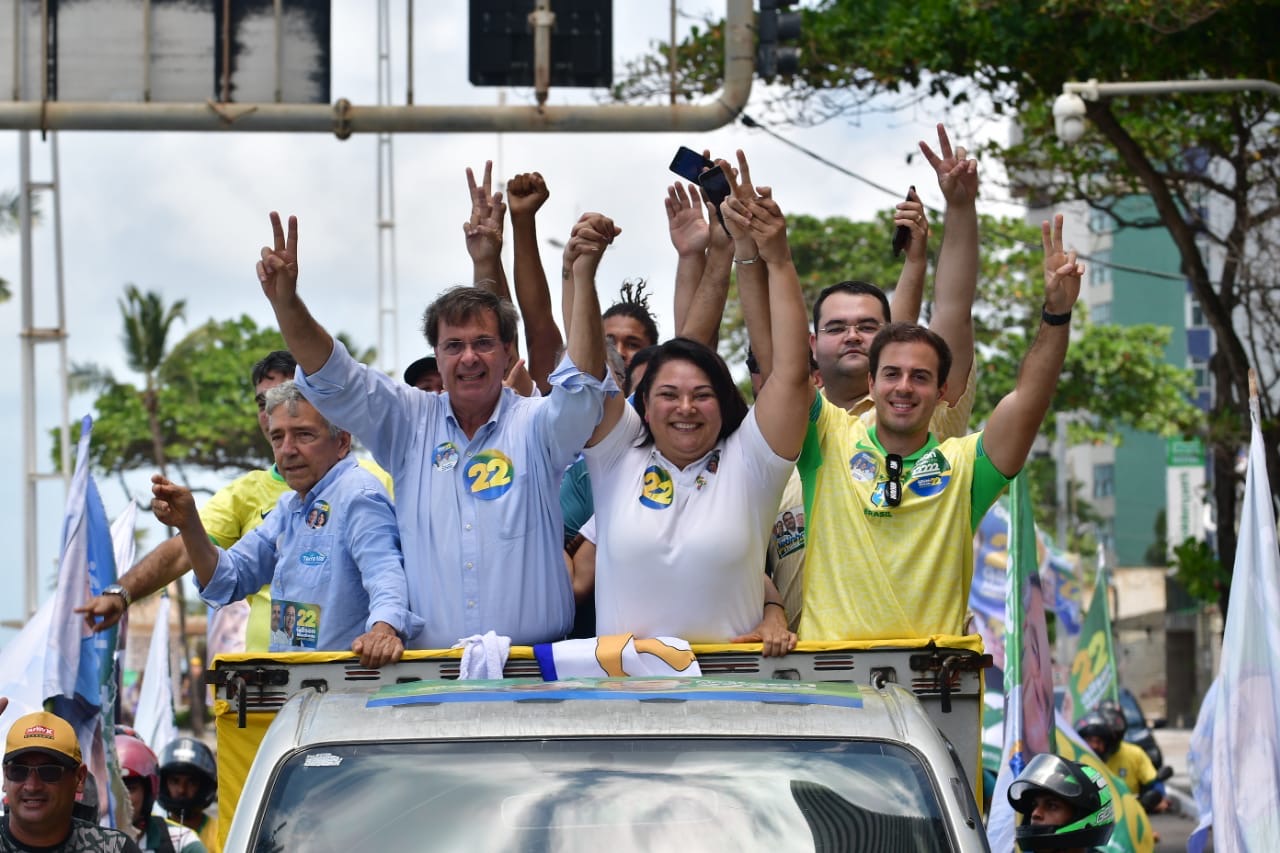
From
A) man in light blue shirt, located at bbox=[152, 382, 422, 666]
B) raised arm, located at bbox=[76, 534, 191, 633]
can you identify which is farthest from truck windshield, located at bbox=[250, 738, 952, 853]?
raised arm, located at bbox=[76, 534, 191, 633]

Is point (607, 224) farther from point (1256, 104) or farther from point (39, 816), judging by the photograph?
point (1256, 104)

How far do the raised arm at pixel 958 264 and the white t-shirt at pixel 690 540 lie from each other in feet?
3.90

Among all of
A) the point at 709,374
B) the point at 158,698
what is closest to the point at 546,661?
the point at 709,374

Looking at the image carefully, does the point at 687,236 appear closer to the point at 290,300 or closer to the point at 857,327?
the point at 857,327

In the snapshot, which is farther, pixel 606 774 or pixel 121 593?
pixel 121 593

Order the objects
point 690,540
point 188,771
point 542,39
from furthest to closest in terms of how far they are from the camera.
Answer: point 542,39 → point 188,771 → point 690,540

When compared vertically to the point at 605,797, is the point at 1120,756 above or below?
below

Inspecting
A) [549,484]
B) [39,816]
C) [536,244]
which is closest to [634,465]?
[549,484]

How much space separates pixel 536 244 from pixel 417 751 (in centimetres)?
276

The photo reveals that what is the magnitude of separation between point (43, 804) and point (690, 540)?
6.00 ft

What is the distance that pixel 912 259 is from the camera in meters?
6.77

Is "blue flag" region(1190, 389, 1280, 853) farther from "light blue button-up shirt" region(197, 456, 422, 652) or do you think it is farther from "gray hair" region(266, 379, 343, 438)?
"gray hair" region(266, 379, 343, 438)

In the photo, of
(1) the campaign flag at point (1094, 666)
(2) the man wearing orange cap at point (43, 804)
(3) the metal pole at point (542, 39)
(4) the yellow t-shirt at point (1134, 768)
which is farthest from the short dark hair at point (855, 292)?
(1) the campaign flag at point (1094, 666)

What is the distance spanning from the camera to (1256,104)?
15.4m
